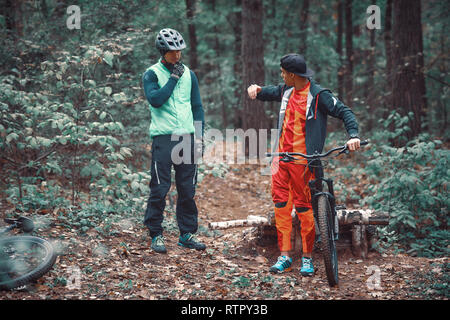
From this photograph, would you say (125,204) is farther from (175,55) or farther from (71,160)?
(175,55)

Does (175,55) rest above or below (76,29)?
below

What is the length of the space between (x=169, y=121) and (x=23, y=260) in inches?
86.5

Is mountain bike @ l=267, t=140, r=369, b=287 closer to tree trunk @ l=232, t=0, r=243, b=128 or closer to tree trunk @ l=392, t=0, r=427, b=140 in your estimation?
tree trunk @ l=392, t=0, r=427, b=140

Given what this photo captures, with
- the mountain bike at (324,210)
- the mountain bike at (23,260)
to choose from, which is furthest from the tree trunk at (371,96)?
the mountain bike at (23,260)

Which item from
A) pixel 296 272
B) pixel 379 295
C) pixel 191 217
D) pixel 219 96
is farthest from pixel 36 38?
pixel 219 96

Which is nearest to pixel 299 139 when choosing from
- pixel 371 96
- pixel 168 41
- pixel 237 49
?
pixel 168 41

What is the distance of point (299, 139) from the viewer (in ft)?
14.9

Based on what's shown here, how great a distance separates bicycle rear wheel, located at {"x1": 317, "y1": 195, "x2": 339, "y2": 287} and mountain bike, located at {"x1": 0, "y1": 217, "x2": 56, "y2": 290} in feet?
9.30

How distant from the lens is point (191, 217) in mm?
5254

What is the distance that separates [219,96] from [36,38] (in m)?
11.3

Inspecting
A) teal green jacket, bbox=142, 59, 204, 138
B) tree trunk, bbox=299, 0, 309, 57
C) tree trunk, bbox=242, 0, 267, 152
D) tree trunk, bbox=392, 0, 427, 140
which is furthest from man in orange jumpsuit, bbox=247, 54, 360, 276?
tree trunk, bbox=299, 0, 309, 57

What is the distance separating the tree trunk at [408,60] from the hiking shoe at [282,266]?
6042mm
